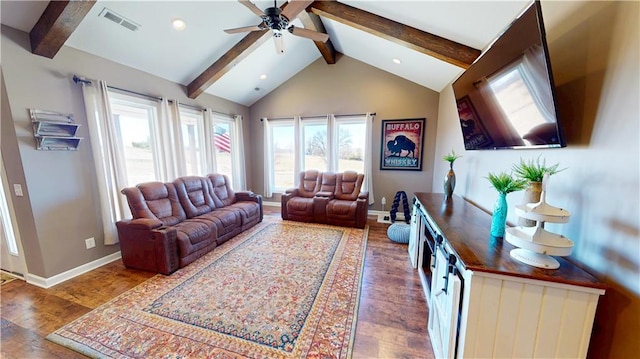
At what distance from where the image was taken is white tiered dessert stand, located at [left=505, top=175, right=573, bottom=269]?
1044mm

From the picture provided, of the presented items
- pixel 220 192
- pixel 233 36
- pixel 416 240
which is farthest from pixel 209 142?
pixel 416 240

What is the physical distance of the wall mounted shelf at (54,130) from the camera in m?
2.24

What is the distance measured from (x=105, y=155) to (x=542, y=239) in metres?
4.16

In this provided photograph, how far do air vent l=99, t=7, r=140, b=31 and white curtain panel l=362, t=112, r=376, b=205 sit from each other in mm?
3818

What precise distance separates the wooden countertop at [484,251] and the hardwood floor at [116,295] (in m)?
0.86

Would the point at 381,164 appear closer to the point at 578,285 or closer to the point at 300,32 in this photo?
the point at 300,32

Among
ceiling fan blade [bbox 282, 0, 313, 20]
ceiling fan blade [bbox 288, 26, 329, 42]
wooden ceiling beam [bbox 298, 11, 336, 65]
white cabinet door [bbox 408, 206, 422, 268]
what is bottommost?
white cabinet door [bbox 408, 206, 422, 268]

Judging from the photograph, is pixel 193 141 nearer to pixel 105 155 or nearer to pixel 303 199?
pixel 105 155

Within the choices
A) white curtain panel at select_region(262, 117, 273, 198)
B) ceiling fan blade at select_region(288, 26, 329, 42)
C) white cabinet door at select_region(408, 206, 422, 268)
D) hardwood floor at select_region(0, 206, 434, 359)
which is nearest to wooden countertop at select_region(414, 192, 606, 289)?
white cabinet door at select_region(408, 206, 422, 268)

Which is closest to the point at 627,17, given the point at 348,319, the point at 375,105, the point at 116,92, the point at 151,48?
the point at 348,319

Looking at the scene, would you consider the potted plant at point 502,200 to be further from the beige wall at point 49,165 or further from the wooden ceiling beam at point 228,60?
the beige wall at point 49,165

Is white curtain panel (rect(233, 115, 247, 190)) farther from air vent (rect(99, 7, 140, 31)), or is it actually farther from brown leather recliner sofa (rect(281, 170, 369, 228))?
air vent (rect(99, 7, 140, 31))

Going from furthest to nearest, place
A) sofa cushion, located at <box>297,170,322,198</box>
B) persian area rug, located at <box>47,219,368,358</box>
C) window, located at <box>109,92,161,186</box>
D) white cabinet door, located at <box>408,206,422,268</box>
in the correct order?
sofa cushion, located at <box>297,170,322,198</box> < window, located at <box>109,92,161,186</box> < white cabinet door, located at <box>408,206,422,268</box> < persian area rug, located at <box>47,219,368,358</box>

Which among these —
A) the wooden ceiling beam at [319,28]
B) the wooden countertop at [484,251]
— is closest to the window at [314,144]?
the wooden ceiling beam at [319,28]
